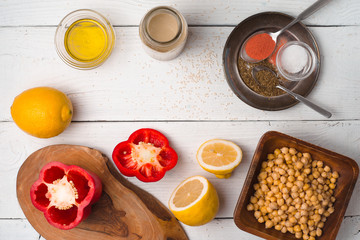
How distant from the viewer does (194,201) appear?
0.95 metres

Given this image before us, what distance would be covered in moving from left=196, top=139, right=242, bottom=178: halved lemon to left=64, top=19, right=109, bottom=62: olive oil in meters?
0.48

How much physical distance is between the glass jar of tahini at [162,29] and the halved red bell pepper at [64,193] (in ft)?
1.44

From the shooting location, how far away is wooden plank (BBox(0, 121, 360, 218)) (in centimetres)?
108

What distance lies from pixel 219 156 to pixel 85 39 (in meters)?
0.60

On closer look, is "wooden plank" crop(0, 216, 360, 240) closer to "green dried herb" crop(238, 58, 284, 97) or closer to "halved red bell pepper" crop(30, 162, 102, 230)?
"halved red bell pepper" crop(30, 162, 102, 230)

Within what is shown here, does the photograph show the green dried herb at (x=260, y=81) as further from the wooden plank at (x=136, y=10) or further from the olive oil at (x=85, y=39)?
the olive oil at (x=85, y=39)

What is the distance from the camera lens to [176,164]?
1.08 metres

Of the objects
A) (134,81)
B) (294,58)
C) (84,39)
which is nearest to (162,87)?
(134,81)

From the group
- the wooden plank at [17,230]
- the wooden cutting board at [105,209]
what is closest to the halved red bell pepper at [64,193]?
the wooden cutting board at [105,209]

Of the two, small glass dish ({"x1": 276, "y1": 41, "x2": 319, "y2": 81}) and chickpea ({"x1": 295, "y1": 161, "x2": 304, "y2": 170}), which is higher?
small glass dish ({"x1": 276, "y1": 41, "x2": 319, "y2": 81})

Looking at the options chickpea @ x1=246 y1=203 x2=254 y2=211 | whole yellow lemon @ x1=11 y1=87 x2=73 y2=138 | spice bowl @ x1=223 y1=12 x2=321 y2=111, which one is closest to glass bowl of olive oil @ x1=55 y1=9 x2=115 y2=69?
whole yellow lemon @ x1=11 y1=87 x2=73 y2=138

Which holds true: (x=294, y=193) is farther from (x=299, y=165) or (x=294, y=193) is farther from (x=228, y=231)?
(x=228, y=231)

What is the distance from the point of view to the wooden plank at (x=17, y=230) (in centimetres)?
108

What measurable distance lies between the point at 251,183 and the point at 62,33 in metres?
0.79
